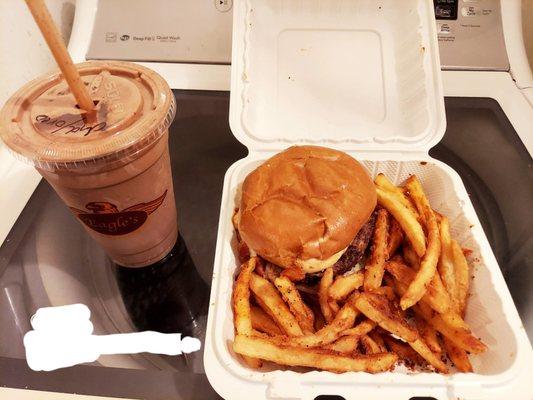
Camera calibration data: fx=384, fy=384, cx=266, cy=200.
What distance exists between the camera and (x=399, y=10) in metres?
1.72

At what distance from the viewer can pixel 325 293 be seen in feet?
3.75

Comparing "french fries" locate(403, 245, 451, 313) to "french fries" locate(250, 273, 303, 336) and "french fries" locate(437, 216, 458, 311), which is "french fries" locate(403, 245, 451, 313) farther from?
"french fries" locate(250, 273, 303, 336)

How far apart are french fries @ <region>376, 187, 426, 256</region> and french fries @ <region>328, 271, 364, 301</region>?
0.20 meters

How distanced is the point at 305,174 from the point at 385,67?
826 mm

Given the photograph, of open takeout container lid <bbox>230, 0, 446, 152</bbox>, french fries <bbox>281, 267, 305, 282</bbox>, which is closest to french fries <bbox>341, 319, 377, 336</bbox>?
french fries <bbox>281, 267, 305, 282</bbox>

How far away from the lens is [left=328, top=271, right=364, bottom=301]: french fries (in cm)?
113

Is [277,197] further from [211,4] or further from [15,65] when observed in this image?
[15,65]

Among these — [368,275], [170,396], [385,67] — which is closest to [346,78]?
[385,67]

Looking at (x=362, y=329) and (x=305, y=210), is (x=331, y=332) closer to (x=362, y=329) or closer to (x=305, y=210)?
(x=362, y=329)

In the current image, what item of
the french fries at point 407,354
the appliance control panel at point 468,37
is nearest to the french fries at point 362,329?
the french fries at point 407,354

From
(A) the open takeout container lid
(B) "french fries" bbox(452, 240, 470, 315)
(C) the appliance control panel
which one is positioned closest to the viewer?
(B) "french fries" bbox(452, 240, 470, 315)

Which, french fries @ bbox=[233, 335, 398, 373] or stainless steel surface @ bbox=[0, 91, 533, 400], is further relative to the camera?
stainless steel surface @ bbox=[0, 91, 533, 400]

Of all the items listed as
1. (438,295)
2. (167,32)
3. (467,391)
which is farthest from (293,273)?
(167,32)

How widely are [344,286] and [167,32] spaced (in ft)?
5.28
